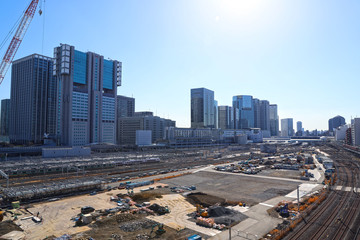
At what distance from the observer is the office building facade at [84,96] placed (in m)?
136

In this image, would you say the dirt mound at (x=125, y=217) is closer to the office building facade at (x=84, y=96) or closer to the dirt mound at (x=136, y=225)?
the dirt mound at (x=136, y=225)

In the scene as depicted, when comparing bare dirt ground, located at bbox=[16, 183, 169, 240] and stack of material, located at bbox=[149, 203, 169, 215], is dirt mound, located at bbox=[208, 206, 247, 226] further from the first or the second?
bare dirt ground, located at bbox=[16, 183, 169, 240]

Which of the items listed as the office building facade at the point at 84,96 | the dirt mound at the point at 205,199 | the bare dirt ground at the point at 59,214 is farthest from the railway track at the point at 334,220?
the office building facade at the point at 84,96

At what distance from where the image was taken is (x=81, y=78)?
469 ft

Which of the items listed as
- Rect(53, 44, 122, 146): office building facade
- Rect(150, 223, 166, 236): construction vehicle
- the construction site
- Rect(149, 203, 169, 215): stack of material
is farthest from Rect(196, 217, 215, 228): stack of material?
Rect(53, 44, 122, 146): office building facade

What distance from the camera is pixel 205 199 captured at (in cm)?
4206

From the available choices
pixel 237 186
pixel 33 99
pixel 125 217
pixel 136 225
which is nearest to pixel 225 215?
pixel 136 225

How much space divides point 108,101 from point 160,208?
132m

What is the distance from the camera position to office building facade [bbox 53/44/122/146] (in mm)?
136375

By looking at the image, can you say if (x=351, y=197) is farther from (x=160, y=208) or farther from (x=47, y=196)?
(x=47, y=196)

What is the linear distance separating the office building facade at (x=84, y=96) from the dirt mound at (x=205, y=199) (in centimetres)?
11220

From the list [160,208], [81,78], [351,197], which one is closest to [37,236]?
[160,208]

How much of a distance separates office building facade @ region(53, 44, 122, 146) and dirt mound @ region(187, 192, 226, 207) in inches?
4417

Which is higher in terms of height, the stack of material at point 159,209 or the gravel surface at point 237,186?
the stack of material at point 159,209
